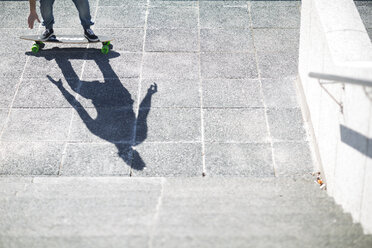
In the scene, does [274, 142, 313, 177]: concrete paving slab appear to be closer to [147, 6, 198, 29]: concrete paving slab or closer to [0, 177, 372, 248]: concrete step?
[0, 177, 372, 248]: concrete step

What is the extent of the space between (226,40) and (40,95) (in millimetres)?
3658

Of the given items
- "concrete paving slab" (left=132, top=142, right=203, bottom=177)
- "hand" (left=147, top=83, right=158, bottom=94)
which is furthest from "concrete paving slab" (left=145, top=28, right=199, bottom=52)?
"concrete paving slab" (left=132, top=142, right=203, bottom=177)

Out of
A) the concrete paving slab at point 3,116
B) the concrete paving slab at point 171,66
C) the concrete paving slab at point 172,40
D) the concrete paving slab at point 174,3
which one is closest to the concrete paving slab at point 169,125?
the concrete paving slab at point 171,66

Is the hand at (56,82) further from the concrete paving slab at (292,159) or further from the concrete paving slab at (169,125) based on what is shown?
the concrete paving slab at (292,159)

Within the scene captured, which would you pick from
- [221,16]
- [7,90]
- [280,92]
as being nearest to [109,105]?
[7,90]

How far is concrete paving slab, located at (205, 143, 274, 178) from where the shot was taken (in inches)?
270

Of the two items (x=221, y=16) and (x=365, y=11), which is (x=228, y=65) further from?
(x=365, y=11)

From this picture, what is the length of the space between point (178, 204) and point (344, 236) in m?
1.90

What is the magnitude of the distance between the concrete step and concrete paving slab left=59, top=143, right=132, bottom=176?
28cm

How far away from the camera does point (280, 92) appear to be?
26.5 ft

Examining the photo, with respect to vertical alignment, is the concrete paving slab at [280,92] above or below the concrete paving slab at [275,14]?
below

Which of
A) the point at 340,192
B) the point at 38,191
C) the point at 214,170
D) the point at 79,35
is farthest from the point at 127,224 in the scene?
the point at 79,35

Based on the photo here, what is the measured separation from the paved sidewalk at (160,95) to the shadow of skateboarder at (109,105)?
18mm

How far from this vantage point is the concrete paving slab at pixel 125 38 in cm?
905
